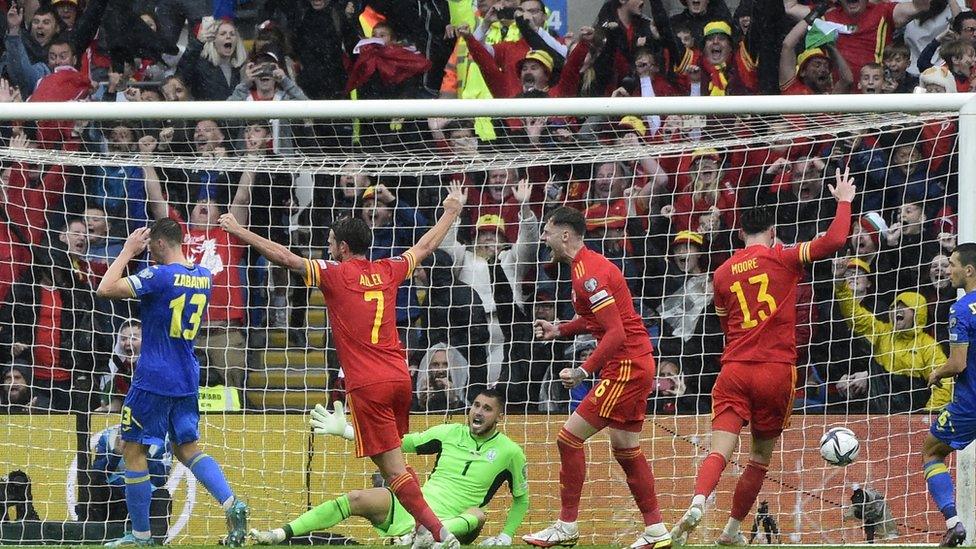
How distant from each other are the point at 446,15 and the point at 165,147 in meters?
3.12

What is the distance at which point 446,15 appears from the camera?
13.0 metres

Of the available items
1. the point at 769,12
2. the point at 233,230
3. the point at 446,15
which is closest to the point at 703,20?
the point at 769,12

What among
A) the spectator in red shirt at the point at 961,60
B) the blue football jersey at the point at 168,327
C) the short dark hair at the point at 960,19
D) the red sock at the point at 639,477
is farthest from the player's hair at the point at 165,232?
the short dark hair at the point at 960,19

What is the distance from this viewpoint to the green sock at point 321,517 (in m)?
8.54

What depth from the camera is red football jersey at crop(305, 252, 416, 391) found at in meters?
7.59

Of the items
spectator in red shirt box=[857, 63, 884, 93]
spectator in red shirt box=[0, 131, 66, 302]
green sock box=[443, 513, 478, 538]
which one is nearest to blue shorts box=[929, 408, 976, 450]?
green sock box=[443, 513, 478, 538]

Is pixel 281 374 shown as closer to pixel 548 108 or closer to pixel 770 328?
pixel 548 108

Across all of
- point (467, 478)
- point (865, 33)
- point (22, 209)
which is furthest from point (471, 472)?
point (865, 33)

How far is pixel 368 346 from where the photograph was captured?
7.62m

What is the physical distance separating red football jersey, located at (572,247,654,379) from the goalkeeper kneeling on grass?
145cm

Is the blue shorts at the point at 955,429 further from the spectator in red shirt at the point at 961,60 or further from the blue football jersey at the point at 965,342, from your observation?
the spectator in red shirt at the point at 961,60

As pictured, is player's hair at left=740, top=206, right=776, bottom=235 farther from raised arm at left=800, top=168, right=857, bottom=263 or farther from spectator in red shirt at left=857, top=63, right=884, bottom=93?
spectator in red shirt at left=857, top=63, right=884, bottom=93

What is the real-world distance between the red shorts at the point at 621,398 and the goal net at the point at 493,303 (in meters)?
1.81

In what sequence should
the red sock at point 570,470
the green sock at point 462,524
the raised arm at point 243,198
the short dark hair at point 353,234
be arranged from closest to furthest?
the short dark hair at point 353,234
the red sock at point 570,470
the green sock at point 462,524
the raised arm at point 243,198
